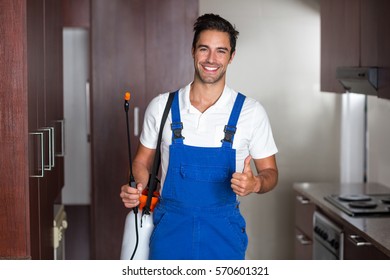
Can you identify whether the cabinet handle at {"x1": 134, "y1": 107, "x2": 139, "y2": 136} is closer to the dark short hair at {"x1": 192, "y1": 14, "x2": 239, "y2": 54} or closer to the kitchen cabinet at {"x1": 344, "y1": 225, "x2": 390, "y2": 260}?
the kitchen cabinet at {"x1": 344, "y1": 225, "x2": 390, "y2": 260}

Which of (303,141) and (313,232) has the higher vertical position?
(303,141)

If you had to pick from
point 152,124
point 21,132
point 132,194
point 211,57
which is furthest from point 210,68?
point 21,132

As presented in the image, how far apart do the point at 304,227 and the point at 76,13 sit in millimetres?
1936

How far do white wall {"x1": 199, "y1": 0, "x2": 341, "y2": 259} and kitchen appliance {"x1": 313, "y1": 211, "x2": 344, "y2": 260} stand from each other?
40.8 inches

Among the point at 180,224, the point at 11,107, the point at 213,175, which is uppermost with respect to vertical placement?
the point at 11,107

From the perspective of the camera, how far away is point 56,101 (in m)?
3.25

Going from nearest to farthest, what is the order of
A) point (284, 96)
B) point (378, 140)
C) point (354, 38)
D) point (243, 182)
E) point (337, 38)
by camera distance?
point (243, 182) → point (354, 38) → point (337, 38) → point (378, 140) → point (284, 96)

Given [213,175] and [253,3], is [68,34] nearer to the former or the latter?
[253,3]

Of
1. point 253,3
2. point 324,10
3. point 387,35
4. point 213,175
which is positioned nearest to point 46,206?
point 213,175

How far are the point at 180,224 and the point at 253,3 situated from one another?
252 cm

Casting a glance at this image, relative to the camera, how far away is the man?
8.53 ft

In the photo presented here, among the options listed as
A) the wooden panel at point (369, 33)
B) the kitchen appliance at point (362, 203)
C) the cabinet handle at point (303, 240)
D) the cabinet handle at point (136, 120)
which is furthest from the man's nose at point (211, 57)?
the cabinet handle at point (136, 120)

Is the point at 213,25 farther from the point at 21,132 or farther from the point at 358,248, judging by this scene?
the point at 358,248

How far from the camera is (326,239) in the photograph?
3689mm
